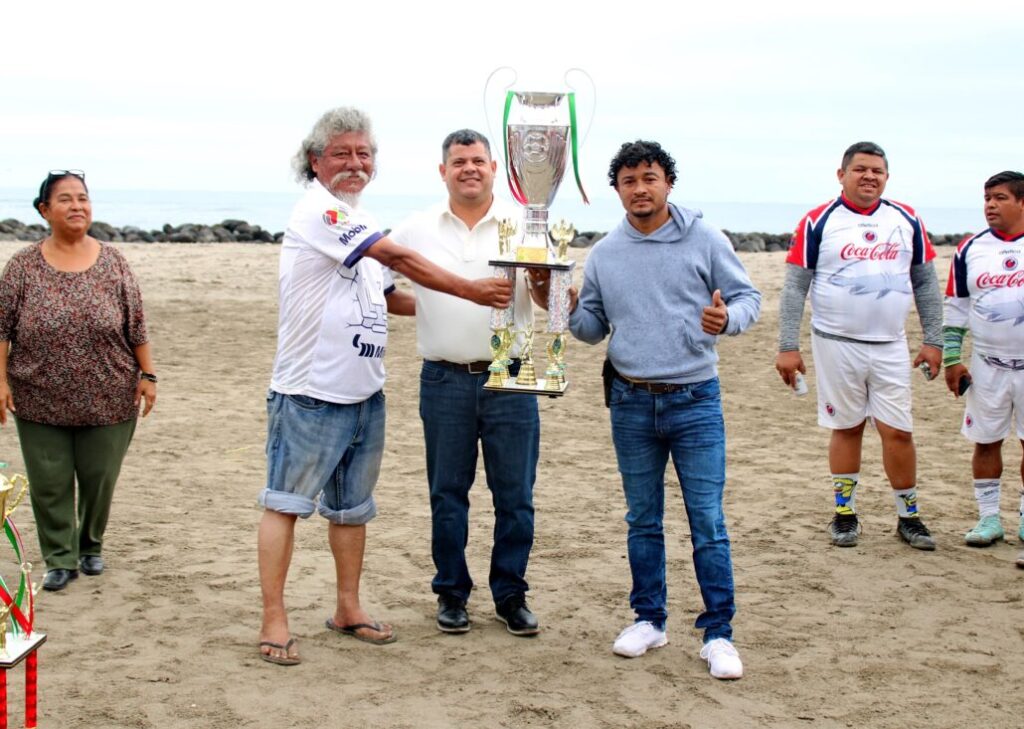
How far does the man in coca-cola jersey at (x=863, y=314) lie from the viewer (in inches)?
260

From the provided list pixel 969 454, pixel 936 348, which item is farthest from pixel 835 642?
pixel 969 454

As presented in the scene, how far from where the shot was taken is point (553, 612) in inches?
228

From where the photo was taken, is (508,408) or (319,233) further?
(508,408)

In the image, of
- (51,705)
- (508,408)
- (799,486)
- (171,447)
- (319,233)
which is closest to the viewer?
(51,705)

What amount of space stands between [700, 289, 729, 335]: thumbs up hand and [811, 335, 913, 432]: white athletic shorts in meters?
2.01

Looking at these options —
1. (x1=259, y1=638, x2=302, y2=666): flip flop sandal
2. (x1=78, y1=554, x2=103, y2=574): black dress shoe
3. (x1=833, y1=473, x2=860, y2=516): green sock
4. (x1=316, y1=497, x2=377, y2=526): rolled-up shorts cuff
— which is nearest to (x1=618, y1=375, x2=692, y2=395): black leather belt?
(x1=316, y1=497, x2=377, y2=526): rolled-up shorts cuff

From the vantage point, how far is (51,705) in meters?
4.59

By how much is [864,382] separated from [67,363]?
398 centimetres

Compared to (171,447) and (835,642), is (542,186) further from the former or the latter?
(171,447)

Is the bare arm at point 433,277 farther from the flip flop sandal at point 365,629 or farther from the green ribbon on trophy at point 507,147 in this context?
the flip flop sandal at point 365,629

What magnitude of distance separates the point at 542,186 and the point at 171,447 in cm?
460

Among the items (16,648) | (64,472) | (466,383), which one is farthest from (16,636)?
(64,472)

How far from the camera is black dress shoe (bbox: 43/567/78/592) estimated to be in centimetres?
588

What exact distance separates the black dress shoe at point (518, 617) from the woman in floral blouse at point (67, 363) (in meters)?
2.03
